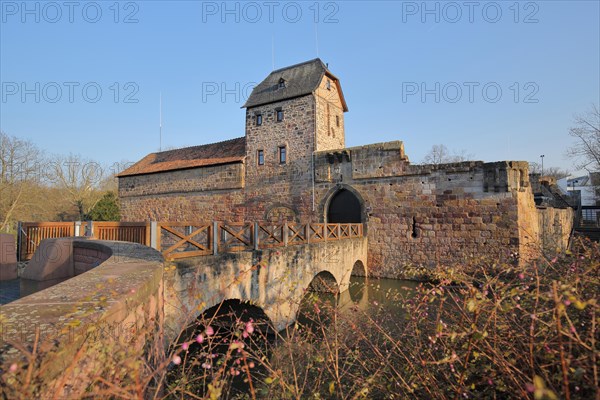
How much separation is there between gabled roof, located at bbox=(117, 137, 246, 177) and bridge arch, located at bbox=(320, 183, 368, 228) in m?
5.69

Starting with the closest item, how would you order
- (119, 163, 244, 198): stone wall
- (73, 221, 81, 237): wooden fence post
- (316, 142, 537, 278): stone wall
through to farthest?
(73, 221, 81, 237): wooden fence post → (316, 142, 537, 278): stone wall → (119, 163, 244, 198): stone wall

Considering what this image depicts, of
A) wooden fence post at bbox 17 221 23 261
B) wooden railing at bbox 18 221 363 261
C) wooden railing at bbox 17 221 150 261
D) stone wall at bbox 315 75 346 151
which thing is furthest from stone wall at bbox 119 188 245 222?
wooden fence post at bbox 17 221 23 261

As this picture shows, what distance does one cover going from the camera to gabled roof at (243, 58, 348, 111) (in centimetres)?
1648

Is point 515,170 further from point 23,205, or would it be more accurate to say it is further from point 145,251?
point 23,205

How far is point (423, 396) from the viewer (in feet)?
9.60

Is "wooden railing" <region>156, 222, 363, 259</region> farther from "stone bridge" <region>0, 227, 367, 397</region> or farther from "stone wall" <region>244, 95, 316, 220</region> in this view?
"stone wall" <region>244, 95, 316, 220</region>

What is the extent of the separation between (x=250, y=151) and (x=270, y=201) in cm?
318

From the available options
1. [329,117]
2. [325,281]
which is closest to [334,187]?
[329,117]

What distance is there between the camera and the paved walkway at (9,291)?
4.69 meters

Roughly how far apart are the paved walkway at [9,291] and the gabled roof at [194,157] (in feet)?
40.9

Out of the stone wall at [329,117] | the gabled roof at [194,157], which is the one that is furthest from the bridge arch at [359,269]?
the gabled roof at [194,157]

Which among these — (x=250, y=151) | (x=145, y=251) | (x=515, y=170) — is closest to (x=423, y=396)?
(x=145, y=251)

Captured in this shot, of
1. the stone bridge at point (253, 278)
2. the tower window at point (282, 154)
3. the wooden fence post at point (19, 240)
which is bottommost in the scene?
the stone bridge at point (253, 278)

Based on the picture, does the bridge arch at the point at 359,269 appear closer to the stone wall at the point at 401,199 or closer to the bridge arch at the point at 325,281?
the stone wall at the point at 401,199
